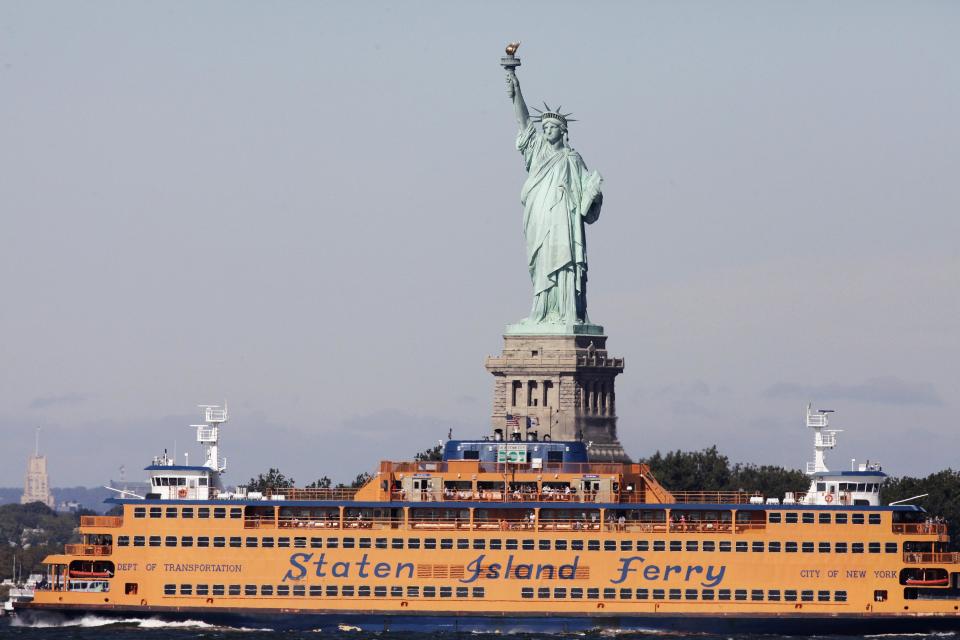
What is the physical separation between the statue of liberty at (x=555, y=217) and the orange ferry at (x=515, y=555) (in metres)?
27.8

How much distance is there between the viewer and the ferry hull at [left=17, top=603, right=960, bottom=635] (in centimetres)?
9781

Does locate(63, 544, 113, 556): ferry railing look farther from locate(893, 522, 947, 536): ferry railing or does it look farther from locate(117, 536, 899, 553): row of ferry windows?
locate(893, 522, 947, 536): ferry railing

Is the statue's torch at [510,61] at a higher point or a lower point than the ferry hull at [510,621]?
higher

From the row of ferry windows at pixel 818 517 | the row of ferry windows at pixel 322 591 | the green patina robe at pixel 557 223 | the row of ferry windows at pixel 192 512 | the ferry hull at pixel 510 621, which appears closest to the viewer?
the ferry hull at pixel 510 621

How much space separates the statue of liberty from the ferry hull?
3274 cm

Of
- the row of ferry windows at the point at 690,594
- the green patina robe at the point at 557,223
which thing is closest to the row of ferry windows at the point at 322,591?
the row of ferry windows at the point at 690,594

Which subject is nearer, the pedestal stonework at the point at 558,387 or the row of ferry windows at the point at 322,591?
the row of ferry windows at the point at 322,591

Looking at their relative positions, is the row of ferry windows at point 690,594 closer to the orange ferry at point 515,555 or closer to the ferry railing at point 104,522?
the orange ferry at point 515,555

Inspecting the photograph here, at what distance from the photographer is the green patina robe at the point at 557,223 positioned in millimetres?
130125

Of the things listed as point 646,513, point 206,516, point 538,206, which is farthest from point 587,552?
point 538,206

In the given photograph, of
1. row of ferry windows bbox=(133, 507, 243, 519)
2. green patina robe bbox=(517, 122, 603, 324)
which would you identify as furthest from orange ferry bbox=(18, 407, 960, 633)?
green patina robe bbox=(517, 122, 603, 324)

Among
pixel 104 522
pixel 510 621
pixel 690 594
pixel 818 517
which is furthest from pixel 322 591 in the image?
pixel 818 517

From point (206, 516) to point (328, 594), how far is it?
21.5 ft

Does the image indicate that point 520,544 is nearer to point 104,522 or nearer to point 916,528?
point 916,528
